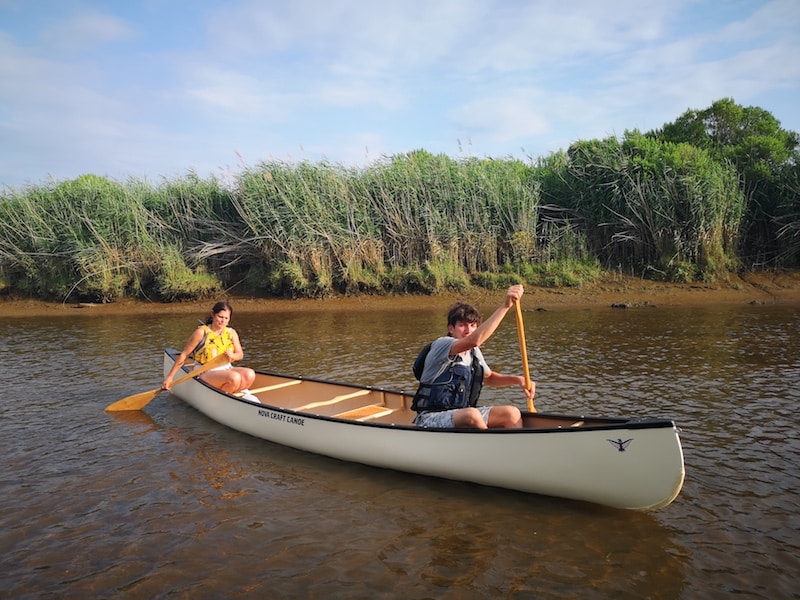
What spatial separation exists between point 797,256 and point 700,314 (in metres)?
5.62

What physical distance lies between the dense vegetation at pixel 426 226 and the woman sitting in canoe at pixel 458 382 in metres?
11.1

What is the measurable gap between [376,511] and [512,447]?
118 cm

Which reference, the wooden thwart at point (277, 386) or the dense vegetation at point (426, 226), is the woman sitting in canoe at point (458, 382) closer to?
the wooden thwart at point (277, 386)

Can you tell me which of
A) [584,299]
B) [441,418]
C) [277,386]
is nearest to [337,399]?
[277,386]

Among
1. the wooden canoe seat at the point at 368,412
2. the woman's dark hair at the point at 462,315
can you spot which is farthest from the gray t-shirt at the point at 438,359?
the wooden canoe seat at the point at 368,412

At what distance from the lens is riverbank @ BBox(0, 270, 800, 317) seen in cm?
1513

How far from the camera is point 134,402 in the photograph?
24.8 feet

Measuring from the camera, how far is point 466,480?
5055 mm

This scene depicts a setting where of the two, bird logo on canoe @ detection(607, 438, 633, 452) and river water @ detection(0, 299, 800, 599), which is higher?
bird logo on canoe @ detection(607, 438, 633, 452)

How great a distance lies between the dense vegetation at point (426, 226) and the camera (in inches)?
646

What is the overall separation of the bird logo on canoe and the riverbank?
36.1 feet

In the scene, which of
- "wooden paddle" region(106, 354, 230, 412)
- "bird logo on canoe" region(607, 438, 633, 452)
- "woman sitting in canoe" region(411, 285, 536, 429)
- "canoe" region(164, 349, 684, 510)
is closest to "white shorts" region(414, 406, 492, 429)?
"woman sitting in canoe" region(411, 285, 536, 429)

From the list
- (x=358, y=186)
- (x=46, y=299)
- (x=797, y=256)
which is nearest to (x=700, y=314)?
(x=797, y=256)

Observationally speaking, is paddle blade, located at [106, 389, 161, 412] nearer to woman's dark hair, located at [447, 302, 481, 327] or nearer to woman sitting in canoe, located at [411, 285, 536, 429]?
woman sitting in canoe, located at [411, 285, 536, 429]
